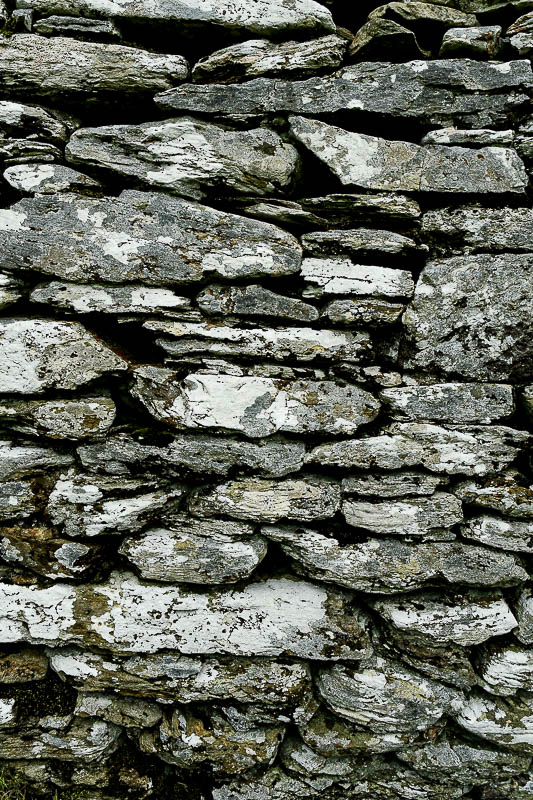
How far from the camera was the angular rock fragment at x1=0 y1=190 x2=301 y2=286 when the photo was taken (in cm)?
321

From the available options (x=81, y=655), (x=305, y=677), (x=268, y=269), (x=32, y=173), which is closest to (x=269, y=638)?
(x=305, y=677)

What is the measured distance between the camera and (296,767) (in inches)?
148

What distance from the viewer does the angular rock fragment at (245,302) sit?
3316 mm

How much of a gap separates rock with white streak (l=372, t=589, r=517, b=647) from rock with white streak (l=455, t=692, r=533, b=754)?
1.78 feet

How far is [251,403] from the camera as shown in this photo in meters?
3.37

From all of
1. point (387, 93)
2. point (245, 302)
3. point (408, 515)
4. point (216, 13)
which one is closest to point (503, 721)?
point (408, 515)

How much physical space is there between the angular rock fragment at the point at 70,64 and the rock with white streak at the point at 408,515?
3.39 meters

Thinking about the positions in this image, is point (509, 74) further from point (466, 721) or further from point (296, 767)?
point (296, 767)

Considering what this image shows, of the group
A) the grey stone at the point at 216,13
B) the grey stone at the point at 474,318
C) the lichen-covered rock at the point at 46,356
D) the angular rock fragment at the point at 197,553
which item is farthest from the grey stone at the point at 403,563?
the grey stone at the point at 216,13

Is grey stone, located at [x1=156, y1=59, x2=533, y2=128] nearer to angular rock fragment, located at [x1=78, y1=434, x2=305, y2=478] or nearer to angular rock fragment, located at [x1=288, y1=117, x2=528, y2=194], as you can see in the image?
angular rock fragment, located at [x1=288, y1=117, x2=528, y2=194]

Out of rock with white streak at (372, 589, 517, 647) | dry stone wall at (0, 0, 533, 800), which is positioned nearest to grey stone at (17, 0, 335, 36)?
dry stone wall at (0, 0, 533, 800)

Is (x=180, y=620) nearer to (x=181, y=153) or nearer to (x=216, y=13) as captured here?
(x=181, y=153)

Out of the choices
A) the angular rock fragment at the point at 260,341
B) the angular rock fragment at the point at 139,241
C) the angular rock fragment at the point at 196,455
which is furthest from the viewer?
the angular rock fragment at the point at 196,455

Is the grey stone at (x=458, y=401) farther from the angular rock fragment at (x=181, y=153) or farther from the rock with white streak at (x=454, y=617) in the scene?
the angular rock fragment at (x=181, y=153)
